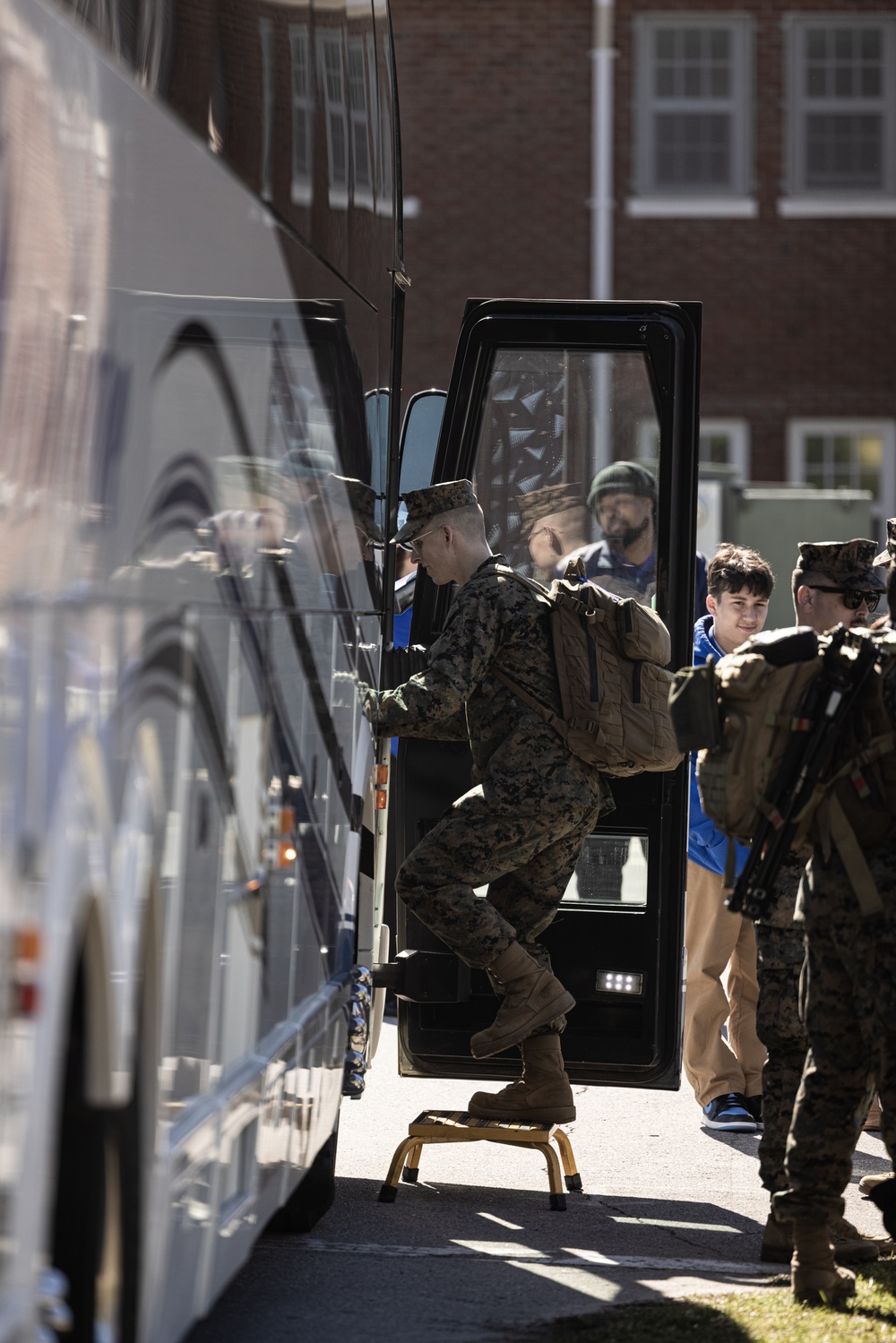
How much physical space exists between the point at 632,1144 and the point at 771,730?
2479mm

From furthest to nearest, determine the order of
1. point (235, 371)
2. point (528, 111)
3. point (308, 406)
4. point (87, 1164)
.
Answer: point (528, 111) → point (308, 406) → point (235, 371) → point (87, 1164)

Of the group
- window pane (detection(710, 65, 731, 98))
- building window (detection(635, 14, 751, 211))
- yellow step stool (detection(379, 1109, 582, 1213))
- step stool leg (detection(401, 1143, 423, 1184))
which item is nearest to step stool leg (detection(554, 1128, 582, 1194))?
yellow step stool (detection(379, 1109, 582, 1213))

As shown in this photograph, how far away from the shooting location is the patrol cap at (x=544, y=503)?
5766 millimetres

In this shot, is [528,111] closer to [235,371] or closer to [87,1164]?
[235,371]

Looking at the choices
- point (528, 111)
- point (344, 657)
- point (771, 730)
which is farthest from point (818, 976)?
point (528, 111)

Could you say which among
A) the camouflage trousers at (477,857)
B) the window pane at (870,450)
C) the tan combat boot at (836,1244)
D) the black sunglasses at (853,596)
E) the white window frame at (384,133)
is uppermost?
the window pane at (870,450)

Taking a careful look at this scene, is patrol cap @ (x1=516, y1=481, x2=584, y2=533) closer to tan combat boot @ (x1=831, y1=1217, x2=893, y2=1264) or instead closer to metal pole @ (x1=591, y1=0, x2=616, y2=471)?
tan combat boot @ (x1=831, y1=1217, x2=893, y2=1264)

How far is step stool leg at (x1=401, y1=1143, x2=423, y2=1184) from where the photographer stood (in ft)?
18.3

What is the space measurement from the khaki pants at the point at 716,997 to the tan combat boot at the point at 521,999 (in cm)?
119

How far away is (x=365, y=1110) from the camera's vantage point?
6652 mm

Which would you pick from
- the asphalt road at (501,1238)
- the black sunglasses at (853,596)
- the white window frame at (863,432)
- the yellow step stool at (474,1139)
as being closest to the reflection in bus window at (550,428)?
the black sunglasses at (853,596)

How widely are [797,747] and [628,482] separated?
165cm

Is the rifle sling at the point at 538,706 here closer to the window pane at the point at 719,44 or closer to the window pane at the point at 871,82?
the window pane at the point at 719,44

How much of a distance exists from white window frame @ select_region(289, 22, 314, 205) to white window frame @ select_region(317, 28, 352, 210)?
0.51 feet
